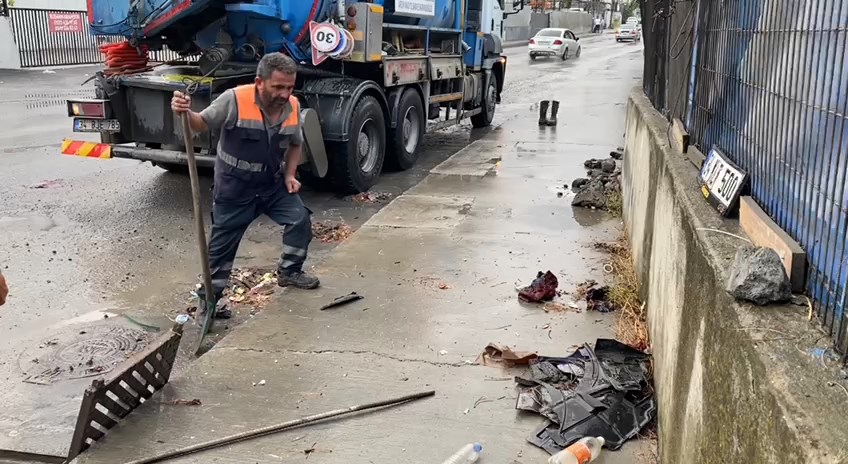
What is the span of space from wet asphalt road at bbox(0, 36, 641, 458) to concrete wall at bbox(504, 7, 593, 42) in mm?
39065

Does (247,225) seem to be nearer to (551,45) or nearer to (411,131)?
(411,131)

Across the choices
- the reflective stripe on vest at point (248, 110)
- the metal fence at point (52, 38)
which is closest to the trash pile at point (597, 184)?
the reflective stripe on vest at point (248, 110)

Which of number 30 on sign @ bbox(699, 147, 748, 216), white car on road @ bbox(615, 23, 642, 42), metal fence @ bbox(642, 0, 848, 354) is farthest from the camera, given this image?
white car on road @ bbox(615, 23, 642, 42)

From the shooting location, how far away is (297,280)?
5078mm

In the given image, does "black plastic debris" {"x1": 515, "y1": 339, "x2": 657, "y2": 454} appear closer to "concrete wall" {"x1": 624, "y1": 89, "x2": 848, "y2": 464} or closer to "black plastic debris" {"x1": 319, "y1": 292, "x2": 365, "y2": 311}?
"concrete wall" {"x1": 624, "y1": 89, "x2": 848, "y2": 464}

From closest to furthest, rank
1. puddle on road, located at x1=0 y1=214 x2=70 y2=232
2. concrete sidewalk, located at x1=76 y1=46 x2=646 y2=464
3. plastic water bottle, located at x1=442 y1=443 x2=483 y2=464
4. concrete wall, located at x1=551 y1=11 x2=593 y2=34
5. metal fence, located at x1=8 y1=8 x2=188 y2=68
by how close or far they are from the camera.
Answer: plastic water bottle, located at x1=442 y1=443 x2=483 y2=464 → concrete sidewalk, located at x1=76 y1=46 x2=646 y2=464 → puddle on road, located at x1=0 y1=214 x2=70 y2=232 → metal fence, located at x1=8 y1=8 x2=188 y2=68 → concrete wall, located at x1=551 y1=11 x2=593 y2=34

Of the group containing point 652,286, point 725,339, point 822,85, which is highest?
point 822,85

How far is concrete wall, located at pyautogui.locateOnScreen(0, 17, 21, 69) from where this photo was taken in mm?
23172

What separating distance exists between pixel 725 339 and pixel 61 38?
27.5 m

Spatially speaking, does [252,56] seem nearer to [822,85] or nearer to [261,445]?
[261,445]

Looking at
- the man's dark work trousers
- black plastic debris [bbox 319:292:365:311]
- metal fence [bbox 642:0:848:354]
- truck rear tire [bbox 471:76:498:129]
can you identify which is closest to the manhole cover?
the man's dark work trousers

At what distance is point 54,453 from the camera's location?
3.43 metres

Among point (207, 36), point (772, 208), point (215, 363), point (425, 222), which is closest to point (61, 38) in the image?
point (207, 36)

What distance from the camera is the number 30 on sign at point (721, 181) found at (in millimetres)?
2922
